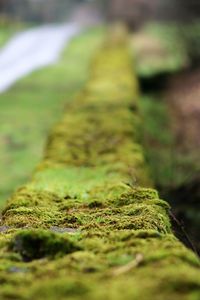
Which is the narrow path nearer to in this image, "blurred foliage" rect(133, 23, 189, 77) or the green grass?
the green grass

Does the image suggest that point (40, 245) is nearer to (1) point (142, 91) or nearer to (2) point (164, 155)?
(2) point (164, 155)

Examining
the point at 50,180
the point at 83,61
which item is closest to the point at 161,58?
the point at 83,61

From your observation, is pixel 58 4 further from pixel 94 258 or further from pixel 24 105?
pixel 94 258

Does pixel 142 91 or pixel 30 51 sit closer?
pixel 142 91

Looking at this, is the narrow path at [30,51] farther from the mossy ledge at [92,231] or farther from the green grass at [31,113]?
the mossy ledge at [92,231]

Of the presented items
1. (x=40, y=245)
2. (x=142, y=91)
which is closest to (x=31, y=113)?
(x=142, y=91)

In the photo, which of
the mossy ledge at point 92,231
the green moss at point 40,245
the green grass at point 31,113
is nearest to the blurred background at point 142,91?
the green grass at point 31,113

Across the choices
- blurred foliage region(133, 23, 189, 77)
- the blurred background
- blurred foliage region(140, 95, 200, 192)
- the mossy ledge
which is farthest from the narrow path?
the mossy ledge
